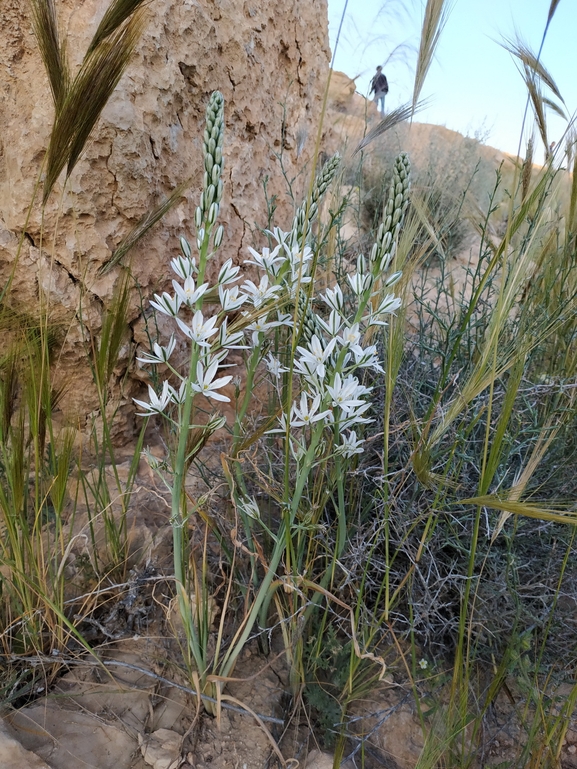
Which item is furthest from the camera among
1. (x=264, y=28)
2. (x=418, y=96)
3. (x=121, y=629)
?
(x=264, y=28)

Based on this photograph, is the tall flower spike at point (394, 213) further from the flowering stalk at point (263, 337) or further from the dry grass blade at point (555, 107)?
the dry grass blade at point (555, 107)

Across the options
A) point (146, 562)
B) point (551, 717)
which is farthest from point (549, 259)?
point (146, 562)

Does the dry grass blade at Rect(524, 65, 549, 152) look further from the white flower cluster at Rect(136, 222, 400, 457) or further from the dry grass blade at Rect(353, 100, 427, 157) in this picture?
the white flower cluster at Rect(136, 222, 400, 457)

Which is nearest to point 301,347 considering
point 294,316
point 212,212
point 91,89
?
point 294,316

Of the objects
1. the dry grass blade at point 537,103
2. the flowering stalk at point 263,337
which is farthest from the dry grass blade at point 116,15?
the dry grass blade at point 537,103

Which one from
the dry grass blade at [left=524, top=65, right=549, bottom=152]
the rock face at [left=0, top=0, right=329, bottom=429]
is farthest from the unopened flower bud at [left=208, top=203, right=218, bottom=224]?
the dry grass blade at [left=524, top=65, right=549, bottom=152]

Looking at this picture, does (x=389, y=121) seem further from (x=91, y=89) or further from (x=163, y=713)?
(x=163, y=713)

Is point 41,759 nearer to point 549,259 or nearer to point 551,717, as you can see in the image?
point 551,717
